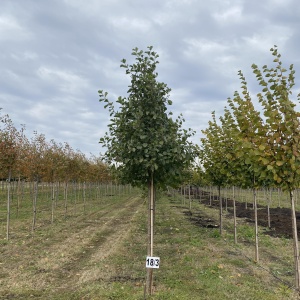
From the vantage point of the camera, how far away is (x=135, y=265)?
9.04 m

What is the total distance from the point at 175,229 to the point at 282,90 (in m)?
11.6

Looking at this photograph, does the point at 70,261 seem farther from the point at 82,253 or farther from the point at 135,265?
the point at 135,265

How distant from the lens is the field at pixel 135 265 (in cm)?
676

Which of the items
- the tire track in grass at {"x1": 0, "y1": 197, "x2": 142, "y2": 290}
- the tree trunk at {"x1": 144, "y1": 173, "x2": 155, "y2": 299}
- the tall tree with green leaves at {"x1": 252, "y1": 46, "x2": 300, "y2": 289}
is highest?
the tall tree with green leaves at {"x1": 252, "y1": 46, "x2": 300, "y2": 289}

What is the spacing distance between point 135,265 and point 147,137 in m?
4.44

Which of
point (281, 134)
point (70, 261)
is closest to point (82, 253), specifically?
point (70, 261)

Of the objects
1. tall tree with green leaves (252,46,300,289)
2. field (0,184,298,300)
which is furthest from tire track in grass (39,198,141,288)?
tall tree with green leaves (252,46,300,289)

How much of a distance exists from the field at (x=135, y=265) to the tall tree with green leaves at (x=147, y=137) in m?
1.27

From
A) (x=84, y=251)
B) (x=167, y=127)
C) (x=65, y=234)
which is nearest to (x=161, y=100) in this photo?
(x=167, y=127)

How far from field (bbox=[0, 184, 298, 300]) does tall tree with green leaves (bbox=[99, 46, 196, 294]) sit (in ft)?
4.16

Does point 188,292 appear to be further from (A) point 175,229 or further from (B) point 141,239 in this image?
(A) point 175,229

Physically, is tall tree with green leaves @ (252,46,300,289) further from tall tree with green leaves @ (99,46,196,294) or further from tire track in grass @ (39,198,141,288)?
tire track in grass @ (39,198,141,288)

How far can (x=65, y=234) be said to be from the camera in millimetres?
14398

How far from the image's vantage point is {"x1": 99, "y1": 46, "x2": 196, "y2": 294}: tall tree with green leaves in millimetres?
6445
